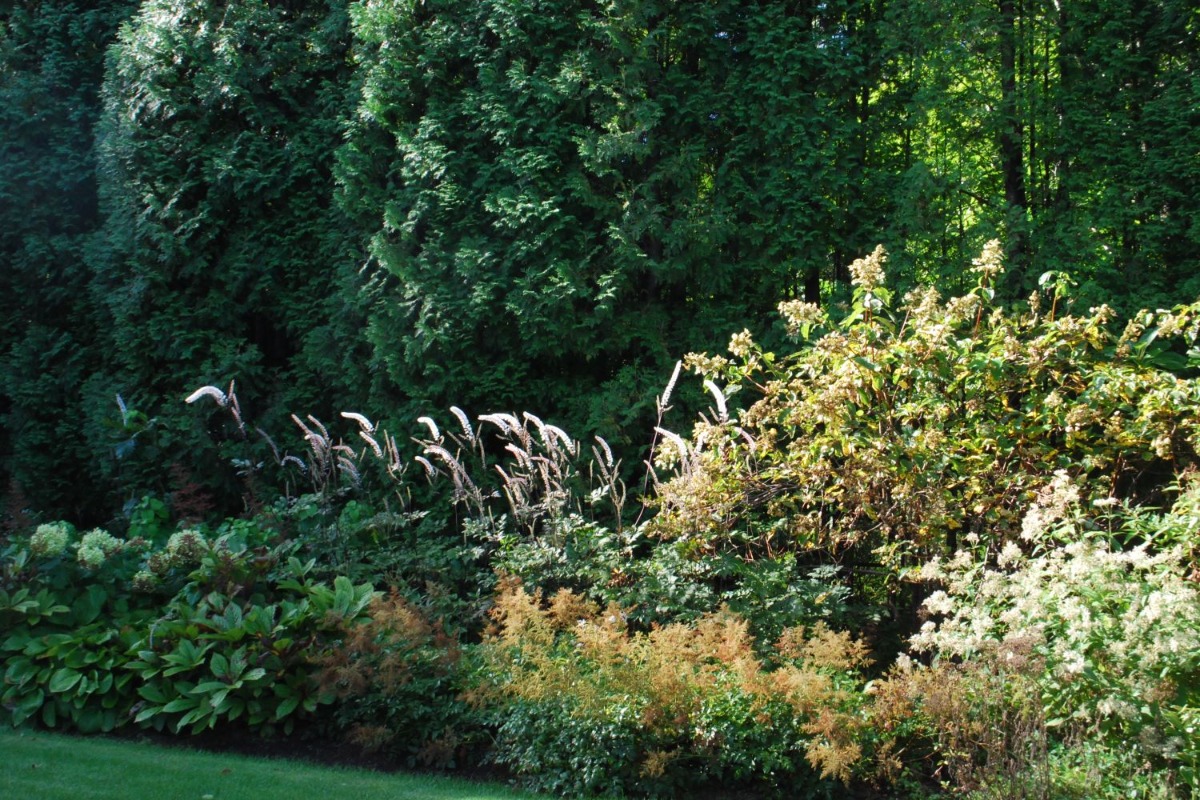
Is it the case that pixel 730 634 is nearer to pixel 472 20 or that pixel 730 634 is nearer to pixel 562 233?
pixel 562 233

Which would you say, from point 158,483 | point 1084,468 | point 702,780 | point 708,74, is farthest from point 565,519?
point 158,483

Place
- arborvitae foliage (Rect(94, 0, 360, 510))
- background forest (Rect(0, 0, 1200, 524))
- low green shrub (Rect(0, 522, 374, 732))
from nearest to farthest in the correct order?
1. low green shrub (Rect(0, 522, 374, 732))
2. background forest (Rect(0, 0, 1200, 524))
3. arborvitae foliage (Rect(94, 0, 360, 510))

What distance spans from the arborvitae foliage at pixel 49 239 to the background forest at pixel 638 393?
0.07 meters

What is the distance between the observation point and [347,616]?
5449 millimetres

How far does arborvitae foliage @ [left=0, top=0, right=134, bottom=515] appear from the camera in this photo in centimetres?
991

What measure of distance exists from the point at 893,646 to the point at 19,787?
4.51m

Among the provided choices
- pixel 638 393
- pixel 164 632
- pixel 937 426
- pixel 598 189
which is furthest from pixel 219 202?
pixel 937 426

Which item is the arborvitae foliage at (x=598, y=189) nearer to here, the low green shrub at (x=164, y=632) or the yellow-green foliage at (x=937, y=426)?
the yellow-green foliage at (x=937, y=426)

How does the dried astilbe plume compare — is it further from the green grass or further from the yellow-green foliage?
the green grass

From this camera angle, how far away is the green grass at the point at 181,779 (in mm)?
4195

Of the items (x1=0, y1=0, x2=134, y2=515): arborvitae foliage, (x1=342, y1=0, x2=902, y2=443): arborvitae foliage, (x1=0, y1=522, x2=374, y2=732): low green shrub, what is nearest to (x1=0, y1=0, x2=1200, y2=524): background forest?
(x1=342, y1=0, x2=902, y2=443): arborvitae foliage

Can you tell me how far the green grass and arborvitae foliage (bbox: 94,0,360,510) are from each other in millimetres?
4152

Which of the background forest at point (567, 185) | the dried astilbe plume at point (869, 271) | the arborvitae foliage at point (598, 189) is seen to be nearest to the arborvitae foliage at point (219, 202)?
the background forest at point (567, 185)

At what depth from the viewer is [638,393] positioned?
23.3 feet
